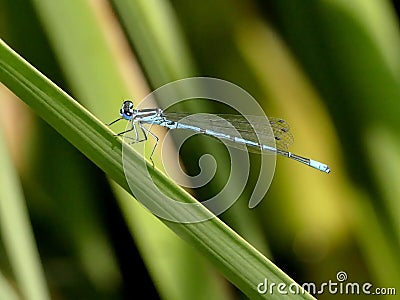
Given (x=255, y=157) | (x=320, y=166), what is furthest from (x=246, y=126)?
(x=320, y=166)

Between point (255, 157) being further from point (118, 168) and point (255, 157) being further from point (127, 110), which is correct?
point (118, 168)

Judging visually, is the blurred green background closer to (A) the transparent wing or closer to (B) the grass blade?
(A) the transparent wing

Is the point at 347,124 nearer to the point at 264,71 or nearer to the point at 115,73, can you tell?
the point at 264,71

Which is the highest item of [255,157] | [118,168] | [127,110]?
[255,157]

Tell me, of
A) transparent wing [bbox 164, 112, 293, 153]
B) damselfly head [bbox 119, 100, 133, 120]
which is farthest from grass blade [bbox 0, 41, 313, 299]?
transparent wing [bbox 164, 112, 293, 153]

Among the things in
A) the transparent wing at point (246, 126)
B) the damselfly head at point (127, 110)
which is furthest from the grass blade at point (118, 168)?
the transparent wing at point (246, 126)

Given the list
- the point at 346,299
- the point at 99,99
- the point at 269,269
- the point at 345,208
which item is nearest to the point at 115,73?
the point at 99,99

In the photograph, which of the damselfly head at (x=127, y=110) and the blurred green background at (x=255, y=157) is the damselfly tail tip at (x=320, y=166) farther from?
the damselfly head at (x=127, y=110)
